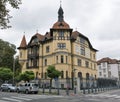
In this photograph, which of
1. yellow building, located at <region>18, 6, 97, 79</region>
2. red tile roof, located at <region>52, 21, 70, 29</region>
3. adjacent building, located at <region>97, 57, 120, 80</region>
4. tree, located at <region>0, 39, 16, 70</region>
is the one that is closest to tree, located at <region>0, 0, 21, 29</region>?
yellow building, located at <region>18, 6, 97, 79</region>

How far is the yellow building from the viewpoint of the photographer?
59.2 m

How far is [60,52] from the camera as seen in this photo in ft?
192

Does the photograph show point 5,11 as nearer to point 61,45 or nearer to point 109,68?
point 61,45

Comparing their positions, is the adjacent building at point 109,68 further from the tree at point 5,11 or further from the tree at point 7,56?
the tree at point 5,11

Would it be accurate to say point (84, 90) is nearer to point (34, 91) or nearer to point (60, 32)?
point (34, 91)

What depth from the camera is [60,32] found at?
198 feet

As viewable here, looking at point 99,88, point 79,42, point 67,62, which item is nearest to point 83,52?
point 79,42

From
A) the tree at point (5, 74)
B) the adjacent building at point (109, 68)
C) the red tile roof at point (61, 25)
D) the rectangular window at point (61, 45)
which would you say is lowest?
the tree at point (5, 74)

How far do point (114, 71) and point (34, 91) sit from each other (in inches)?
2996

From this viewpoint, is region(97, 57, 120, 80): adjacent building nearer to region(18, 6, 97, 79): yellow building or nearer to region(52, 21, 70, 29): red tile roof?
region(18, 6, 97, 79): yellow building

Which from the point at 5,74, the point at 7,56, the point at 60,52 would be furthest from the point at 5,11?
the point at 7,56

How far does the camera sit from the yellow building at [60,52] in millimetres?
59219

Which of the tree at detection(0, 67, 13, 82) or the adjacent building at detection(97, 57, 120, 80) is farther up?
the adjacent building at detection(97, 57, 120, 80)

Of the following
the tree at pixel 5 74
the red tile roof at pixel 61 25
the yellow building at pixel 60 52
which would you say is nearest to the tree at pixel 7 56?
the yellow building at pixel 60 52
